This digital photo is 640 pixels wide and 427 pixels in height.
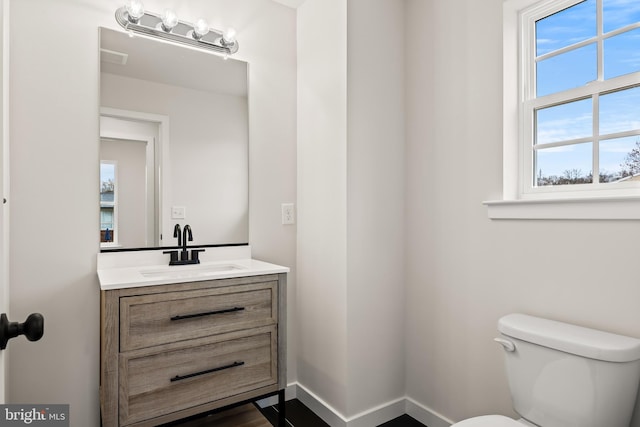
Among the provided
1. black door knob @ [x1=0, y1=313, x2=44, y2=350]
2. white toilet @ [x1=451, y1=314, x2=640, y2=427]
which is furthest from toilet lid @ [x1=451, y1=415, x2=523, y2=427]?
black door knob @ [x1=0, y1=313, x2=44, y2=350]

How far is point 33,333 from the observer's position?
77 cm

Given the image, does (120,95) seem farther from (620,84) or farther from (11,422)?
(620,84)

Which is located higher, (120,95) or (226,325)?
(120,95)

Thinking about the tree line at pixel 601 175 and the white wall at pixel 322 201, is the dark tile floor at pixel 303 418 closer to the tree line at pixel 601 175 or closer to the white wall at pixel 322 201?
the white wall at pixel 322 201

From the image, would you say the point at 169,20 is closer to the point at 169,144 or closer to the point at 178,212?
the point at 169,144

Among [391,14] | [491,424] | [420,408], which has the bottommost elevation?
[420,408]

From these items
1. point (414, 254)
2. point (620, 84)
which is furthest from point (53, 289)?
point (620, 84)

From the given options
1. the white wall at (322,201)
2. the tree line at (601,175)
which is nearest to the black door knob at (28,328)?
the white wall at (322,201)

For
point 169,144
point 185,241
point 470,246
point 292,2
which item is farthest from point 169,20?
point 470,246

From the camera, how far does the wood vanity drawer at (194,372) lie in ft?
4.76

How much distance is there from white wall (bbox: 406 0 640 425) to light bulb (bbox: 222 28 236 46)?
0.98 meters

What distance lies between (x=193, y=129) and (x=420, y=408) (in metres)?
1.95

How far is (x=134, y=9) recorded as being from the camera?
175 cm

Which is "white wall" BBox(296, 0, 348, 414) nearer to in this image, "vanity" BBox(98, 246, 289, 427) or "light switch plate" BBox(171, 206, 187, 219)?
"vanity" BBox(98, 246, 289, 427)
